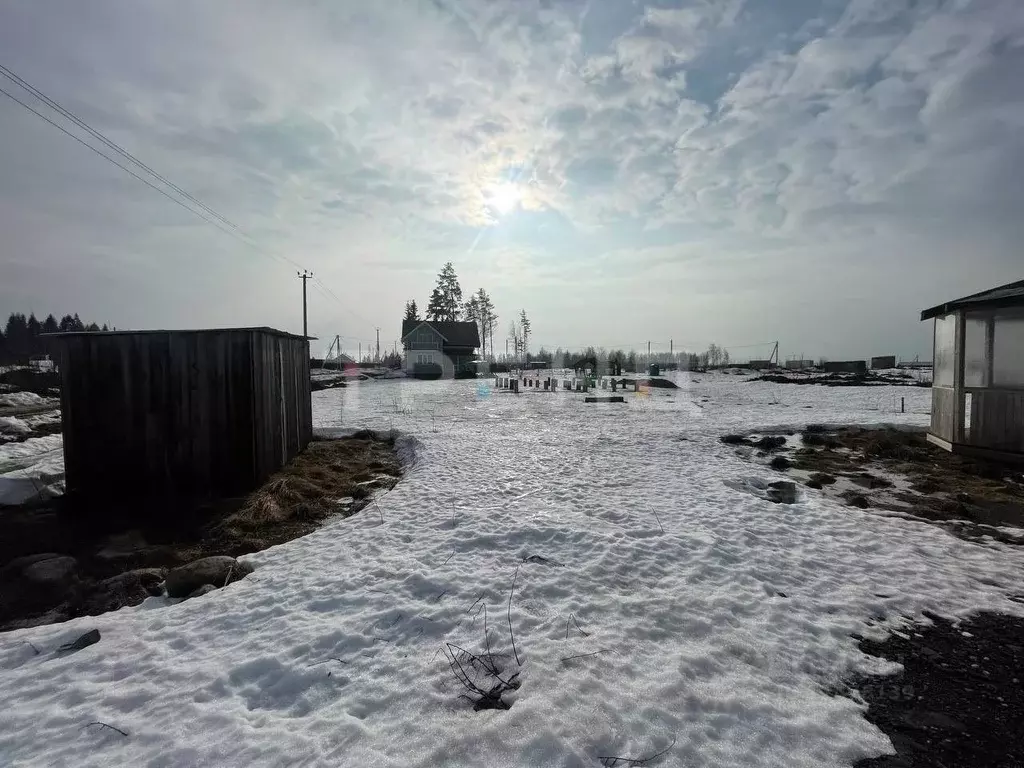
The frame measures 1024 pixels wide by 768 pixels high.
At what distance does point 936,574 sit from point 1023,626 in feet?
3.25

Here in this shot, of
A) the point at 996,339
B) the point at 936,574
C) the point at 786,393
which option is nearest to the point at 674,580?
the point at 936,574

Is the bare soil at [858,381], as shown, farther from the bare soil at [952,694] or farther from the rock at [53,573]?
the rock at [53,573]

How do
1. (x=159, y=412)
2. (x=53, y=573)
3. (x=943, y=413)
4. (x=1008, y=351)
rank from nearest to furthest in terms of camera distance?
1. (x=53, y=573)
2. (x=159, y=412)
3. (x=1008, y=351)
4. (x=943, y=413)

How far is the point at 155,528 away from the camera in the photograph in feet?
22.2

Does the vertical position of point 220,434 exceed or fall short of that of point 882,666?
it exceeds it

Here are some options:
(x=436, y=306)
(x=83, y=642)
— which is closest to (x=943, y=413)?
(x=83, y=642)

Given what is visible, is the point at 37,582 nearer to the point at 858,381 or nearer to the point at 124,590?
the point at 124,590

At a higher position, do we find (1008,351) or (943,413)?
(1008,351)

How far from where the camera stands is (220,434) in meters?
8.26

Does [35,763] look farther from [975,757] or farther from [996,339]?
[996,339]

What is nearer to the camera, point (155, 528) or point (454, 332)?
point (155, 528)

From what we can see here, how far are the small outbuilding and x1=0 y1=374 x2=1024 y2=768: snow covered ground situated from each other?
19.3ft

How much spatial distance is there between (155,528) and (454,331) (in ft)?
158

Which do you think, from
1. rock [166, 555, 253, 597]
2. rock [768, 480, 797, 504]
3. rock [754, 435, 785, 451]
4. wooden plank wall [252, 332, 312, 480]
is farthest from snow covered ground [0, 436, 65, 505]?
rock [754, 435, 785, 451]
